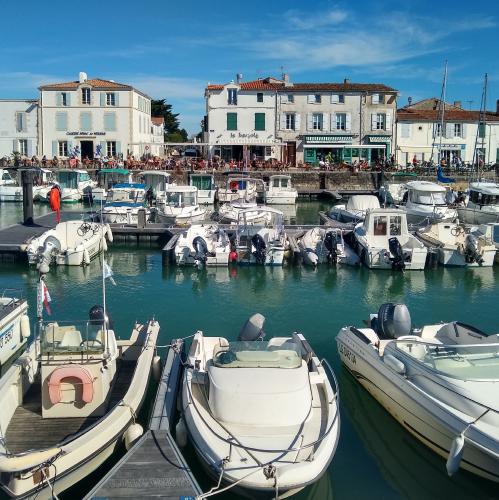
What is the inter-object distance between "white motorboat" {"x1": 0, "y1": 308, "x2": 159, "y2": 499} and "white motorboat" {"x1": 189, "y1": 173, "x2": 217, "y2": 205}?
97.0 feet

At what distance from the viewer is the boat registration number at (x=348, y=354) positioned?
11.9 metres

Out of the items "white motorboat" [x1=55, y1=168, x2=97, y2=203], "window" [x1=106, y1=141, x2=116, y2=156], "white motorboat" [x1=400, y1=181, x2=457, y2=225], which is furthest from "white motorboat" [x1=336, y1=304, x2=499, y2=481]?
"window" [x1=106, y1=141, x2=116, y2=156]

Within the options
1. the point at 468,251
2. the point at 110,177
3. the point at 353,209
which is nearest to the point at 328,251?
the point at 468,251

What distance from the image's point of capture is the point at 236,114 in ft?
174

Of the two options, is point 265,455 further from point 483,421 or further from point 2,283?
point 2,283

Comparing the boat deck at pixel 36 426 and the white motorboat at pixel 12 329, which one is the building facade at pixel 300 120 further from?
the boat deck at pixel 36 426

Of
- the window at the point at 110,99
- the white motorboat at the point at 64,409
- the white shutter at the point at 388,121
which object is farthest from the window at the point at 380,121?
the white motorboat at the point at 64,409

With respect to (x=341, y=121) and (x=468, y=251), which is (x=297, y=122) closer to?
(x=341, y=121)

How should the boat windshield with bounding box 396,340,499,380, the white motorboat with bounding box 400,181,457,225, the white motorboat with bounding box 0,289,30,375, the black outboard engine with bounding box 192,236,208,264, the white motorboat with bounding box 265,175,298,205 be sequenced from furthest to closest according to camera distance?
the white motorboat with bounding box 265,175,298,205
the white motorboat with bounding box 400,181,457,225
the black outboard engine with bounding box 192,236,208,264
the white motorboat with bounding box 0,289,30,375
the boat windshield with bounding box 396,340,499,380

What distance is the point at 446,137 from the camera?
56.3m

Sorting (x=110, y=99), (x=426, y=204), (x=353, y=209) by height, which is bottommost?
(x=353, y=209)

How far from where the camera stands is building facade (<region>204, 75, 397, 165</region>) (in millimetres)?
52938

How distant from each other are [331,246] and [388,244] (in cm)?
207

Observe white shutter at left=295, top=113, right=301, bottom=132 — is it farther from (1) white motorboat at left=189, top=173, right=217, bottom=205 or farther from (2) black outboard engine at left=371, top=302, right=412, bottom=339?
(2) black outboard engine at left=371, top=302, right=412, bottom=339
